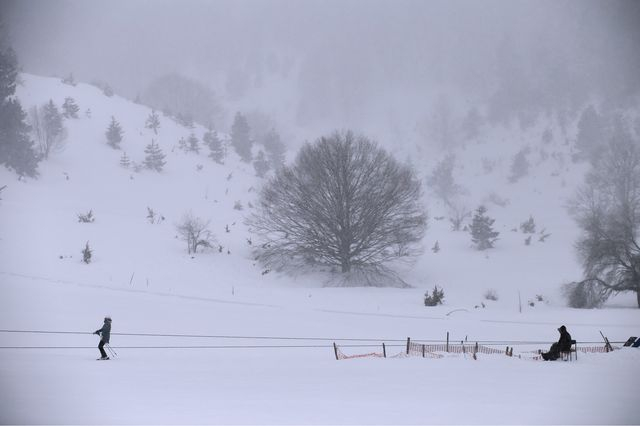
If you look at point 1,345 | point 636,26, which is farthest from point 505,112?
point 1,345

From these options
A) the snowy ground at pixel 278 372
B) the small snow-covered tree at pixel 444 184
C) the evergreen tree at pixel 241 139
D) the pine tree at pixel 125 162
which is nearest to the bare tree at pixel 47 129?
the pine tree at pixel 125 162

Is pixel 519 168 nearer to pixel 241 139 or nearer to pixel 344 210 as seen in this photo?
pixel 241 139

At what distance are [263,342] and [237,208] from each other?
1088 inches

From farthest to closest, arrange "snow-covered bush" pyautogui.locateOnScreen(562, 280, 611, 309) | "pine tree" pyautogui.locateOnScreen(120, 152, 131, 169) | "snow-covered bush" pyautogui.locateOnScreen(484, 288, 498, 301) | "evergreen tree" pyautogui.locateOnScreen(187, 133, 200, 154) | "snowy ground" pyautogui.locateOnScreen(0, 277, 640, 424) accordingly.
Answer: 1. "evergreen tree" pyautogui.locateOnScreen(187, 133, 200, 154)
2. "pine tree" pyautogui.locateOnScreen(120, 152, 131, 169)
3. "snow-covered bush" pyautogui.locateOnScreen(484, 288, 498, 301)
4. "snow-covered bush" pyautogui.locateOnScreen(562, 280, 611, 309)
5. "snowy ground" pyautogui.locateOnScreen(0, 277, 640, 424)

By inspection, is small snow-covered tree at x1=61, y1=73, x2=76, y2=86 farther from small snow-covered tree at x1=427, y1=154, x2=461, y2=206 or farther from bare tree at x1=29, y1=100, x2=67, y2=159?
small snow-covered tree at x1=427, y1=154, x2=461, y2=206

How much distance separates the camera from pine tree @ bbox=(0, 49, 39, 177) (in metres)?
31.9

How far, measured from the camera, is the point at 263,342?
1437cm

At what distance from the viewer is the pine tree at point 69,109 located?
47094 millimetres

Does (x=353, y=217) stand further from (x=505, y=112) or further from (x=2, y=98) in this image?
(x=505, y=112)

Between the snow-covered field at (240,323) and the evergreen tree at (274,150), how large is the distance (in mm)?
22135

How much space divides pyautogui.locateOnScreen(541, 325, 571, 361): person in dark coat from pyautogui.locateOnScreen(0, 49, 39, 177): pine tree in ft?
132

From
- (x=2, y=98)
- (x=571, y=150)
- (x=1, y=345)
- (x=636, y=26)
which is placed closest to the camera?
(x=1, y=345)

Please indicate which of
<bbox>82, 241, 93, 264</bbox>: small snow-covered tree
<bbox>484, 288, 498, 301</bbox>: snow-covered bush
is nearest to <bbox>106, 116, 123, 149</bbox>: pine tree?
<bbox>82, 241, 93, 264</bbox>: small snow-covered tree

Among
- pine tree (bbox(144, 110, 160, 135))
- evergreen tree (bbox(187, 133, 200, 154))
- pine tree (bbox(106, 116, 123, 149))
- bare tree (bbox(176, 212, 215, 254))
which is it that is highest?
pine tree (bbox(144, 110, 160, 135))
